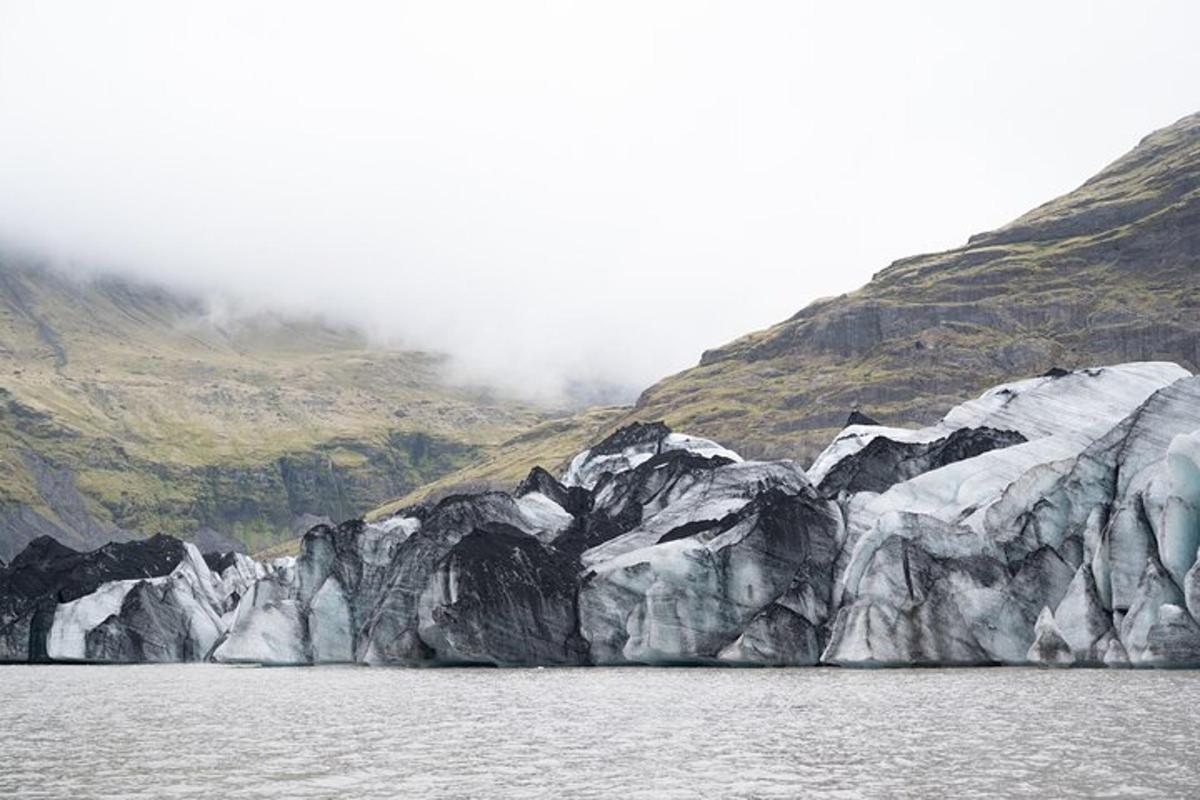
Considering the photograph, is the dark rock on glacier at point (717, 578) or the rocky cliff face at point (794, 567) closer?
the rocky cliff face at point (794, 567)

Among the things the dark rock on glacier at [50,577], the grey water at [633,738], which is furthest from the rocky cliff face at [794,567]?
the grey water at [633,738]

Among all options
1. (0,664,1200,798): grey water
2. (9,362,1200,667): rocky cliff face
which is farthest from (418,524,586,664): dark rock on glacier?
(0,664,1200,798): grey water

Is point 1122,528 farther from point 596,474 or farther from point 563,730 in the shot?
point 596,474

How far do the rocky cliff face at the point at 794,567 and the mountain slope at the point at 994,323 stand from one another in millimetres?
69965

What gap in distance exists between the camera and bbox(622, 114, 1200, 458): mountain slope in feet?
519

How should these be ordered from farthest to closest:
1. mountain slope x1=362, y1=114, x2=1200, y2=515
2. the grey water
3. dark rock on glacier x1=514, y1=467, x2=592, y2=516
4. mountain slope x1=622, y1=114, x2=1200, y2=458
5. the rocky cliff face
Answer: mountain slope x1=622, y1=114, x2=1200, y2=458 → mountain slope x1=362, y1=114, x2=1200, y2=515 → dark rock on glacier x1=514, y1=467, x2=592, y2=516 → the rocky cliff face → the grey water

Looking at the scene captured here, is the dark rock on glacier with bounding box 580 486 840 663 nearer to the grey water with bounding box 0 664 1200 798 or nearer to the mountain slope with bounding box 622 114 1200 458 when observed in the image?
the grey water with bounding box 0 664 1200 798

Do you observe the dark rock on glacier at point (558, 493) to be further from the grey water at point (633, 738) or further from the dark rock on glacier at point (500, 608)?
the grey water at point (633, 738)

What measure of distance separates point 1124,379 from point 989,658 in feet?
96.0

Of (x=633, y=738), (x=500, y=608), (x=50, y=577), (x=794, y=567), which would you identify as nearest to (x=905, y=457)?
(x=794, y=567)

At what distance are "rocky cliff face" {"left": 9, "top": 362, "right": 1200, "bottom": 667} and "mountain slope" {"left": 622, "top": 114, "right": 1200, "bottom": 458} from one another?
70.0 metres

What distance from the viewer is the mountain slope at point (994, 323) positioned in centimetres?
15825

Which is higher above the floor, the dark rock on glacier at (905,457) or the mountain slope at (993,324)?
the mountain slope at (993,324)

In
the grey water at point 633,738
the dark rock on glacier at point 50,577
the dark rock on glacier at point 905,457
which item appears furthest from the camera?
the dark rock on glacier at point 50,577
